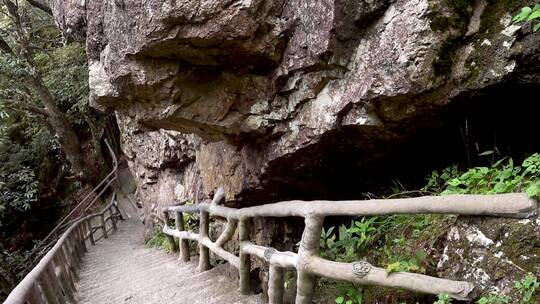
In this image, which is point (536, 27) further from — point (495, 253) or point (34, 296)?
point (34, 296)

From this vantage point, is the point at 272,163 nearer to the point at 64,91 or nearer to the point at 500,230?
the point at 500,230

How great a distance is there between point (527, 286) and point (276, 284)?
6.52 ft

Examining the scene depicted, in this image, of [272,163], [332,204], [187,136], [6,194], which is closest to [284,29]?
[272,163]

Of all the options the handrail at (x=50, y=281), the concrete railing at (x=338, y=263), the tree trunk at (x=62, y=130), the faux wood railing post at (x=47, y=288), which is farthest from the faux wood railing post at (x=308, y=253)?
the tree trunk at (x=62, y=130)

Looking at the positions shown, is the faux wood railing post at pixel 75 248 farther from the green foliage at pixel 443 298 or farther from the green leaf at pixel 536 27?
the green leaf at pixel 536 27

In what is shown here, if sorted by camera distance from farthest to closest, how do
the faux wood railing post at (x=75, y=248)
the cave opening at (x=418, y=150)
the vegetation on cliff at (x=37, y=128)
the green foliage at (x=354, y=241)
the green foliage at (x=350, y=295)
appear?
the vegetation on cliff at (x=37, y=128), the faux wood railing post at (x=75, y=248), the cave opening at (x=418, y=150), the green foliage at (x=354, y=241), the green foliage at (x=350, y=295)

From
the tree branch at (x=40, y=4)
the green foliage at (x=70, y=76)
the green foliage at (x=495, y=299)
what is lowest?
the green foliage at (x=495, y=299)

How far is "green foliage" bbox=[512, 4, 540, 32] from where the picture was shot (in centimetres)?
258

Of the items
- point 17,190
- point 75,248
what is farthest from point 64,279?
point 17,190

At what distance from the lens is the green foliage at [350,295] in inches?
119

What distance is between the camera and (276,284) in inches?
140

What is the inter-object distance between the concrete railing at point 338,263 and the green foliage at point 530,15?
1182mm

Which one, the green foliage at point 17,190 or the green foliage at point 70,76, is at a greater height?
the green foliage at point 70,76

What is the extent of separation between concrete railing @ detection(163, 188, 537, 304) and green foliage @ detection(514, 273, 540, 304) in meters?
0.23
